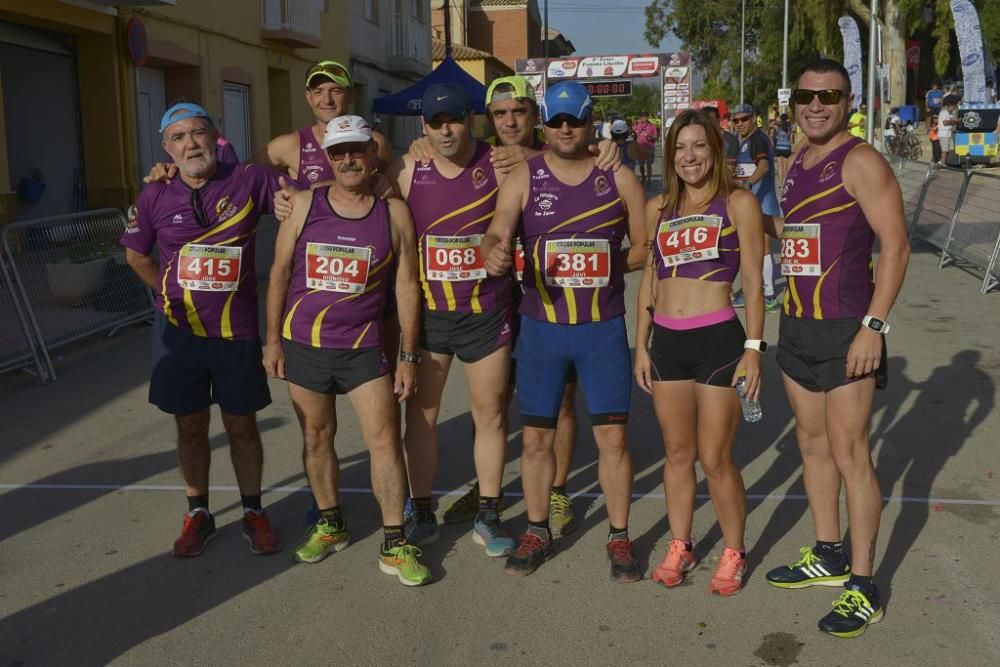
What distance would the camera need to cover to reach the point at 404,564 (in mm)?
4176

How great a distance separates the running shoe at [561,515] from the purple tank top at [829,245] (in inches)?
61.2

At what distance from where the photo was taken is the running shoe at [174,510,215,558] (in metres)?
4.47

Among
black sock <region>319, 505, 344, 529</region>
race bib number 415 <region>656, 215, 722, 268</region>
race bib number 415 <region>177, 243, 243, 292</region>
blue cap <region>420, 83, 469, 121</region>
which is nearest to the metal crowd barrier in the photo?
race bib number 415 <region>177, 243, 243, 292</region>

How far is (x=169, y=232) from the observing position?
4363 mm

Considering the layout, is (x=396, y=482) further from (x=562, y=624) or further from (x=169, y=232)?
(x=169, y=232)

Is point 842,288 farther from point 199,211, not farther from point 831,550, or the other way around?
point 199,211

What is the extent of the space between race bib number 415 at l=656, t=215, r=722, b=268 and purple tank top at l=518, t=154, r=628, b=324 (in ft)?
0.94

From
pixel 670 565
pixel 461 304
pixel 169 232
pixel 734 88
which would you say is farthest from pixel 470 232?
pixel 734 88

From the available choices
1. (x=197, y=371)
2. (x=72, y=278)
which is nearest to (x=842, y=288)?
(x=197, y=371)

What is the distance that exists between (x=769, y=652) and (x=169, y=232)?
2.94m

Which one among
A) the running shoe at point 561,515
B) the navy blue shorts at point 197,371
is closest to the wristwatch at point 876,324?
the running shoe at point 561,515

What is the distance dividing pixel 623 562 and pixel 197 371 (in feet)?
6.66

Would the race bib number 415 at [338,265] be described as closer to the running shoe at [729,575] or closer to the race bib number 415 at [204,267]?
the race bib number 415 at [204,267]

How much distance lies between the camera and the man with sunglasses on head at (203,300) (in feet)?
14.3
